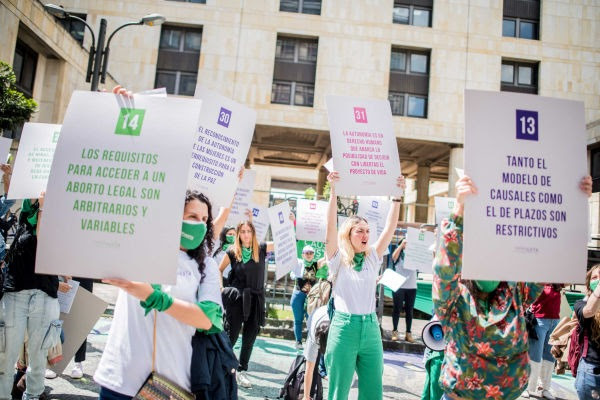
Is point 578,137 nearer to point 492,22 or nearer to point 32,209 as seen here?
point 32,209

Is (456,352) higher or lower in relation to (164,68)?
lower

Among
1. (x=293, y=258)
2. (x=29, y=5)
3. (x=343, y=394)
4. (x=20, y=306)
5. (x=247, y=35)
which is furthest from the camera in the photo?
(x=247, y=35)

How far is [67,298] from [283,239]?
362cm

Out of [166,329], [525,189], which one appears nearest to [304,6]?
[525,189]

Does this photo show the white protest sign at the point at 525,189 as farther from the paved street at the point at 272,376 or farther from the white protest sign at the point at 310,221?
the white protest sign at the point at 310,221

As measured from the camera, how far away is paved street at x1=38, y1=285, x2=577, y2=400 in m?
4.79

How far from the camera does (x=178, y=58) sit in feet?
79.3

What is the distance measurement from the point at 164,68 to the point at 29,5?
8.43 metres

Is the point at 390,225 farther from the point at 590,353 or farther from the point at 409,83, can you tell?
the point at 409,83

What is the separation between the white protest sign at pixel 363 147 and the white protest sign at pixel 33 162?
2.52 meters

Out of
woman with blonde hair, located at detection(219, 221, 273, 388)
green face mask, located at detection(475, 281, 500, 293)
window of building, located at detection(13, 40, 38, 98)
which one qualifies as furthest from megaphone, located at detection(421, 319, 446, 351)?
window of building, located at detection(13, 40, 38, 98)

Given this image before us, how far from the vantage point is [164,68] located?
24250mm

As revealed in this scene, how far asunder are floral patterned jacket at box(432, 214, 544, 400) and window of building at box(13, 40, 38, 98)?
65.7ft

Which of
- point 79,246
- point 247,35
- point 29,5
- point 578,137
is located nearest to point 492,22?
point 247,35
